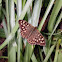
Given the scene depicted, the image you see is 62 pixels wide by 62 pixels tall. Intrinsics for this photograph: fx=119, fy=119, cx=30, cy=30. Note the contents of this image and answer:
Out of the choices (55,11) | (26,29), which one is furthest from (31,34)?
(55,11)

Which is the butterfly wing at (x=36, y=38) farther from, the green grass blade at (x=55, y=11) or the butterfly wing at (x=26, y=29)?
the green grass blade at (x=55, y=11)

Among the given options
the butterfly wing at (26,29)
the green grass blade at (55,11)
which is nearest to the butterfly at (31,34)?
the butterfly wing at (26,29)

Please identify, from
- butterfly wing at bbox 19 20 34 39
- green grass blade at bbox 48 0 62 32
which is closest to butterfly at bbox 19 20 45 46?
butterfly wing at bbox 19 20 34 39

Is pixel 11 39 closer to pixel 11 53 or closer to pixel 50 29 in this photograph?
pixel 11 53

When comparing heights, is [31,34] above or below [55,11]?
below

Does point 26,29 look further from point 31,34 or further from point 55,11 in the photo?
Answer: point 55,11

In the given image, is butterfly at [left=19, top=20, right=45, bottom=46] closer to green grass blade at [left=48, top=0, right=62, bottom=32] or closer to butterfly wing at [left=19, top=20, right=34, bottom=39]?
butterfly wing at [left=19, top=20, right=34, bottom=39]

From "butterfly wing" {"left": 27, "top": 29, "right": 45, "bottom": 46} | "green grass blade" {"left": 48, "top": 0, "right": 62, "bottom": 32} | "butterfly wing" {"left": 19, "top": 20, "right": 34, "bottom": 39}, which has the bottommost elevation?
"butterfly wing" {"left": 27, "top": 29, "right": 45, "bottom": 46}
